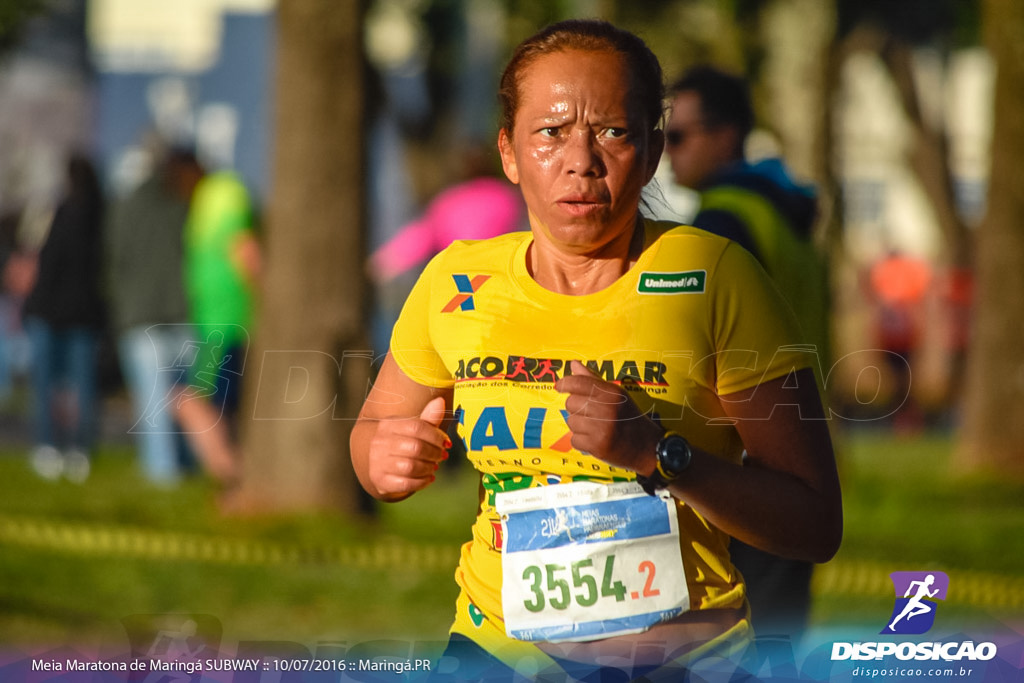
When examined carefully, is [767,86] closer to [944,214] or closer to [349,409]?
[944,214]

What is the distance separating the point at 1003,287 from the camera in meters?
12.3

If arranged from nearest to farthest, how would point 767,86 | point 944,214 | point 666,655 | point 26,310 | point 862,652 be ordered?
point 666,655, point 862,652, point 26,310, point 767,86, point 944,214

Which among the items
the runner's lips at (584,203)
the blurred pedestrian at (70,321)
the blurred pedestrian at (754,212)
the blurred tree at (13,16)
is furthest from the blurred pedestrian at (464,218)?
the runner's lips at (584,203)

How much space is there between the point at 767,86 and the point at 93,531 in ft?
53.8

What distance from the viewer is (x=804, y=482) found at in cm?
260

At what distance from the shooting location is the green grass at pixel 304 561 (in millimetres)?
6977

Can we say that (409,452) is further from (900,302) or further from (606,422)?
(900,302)

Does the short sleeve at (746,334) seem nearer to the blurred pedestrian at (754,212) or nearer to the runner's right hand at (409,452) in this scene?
the runner's right hand at (409,452)

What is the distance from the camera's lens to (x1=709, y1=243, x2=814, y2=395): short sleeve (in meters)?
2.55

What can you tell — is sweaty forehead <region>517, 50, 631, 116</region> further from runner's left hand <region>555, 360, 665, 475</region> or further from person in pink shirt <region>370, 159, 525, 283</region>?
person in pink shirt <region>370, 159, 525, 283</region>

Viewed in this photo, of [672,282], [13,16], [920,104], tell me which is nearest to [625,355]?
[672,282]

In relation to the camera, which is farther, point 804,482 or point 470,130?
point 470,130

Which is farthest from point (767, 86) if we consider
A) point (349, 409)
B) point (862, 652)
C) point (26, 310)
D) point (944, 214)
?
point (862, 652)

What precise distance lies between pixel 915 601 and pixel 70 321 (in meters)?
9.45
